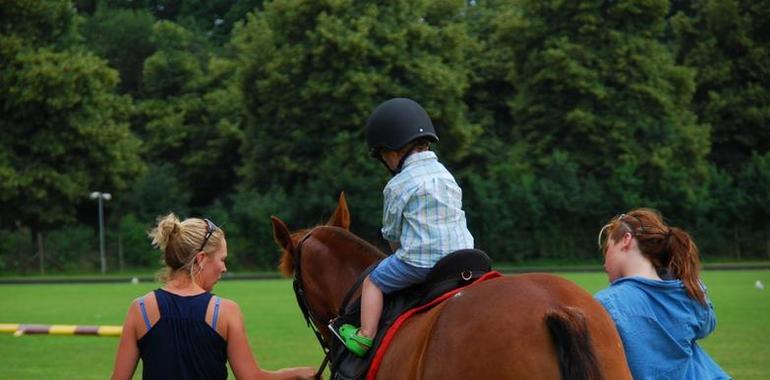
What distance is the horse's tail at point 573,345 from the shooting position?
4.77 meters

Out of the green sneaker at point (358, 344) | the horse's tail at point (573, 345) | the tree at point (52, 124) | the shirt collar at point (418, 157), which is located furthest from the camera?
the tree at point (52, 124)

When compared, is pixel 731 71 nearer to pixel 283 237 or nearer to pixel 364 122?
pixel 364 122

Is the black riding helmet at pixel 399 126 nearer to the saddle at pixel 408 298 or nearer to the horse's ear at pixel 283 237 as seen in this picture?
the saddle at pixel 408 298

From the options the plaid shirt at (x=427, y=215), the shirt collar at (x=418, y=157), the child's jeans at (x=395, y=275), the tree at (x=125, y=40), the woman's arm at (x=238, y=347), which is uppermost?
the tree at (x=125, y=40)

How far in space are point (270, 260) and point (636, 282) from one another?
49085 mm

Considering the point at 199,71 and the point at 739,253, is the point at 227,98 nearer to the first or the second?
the point at 199,71

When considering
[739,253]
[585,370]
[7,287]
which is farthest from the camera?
[739,253]

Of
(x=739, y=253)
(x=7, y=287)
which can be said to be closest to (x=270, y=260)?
(x=7, y=287)

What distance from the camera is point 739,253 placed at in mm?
53531

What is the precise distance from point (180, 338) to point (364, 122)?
48.1 metres

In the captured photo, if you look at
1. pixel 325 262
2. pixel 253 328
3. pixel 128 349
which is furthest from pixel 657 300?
pixel 253 328

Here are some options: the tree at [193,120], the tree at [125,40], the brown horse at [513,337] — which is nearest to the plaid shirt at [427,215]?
the brown horse at [513,337]

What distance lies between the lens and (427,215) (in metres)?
6.18

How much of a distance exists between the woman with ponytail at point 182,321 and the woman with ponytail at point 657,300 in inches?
70.4
